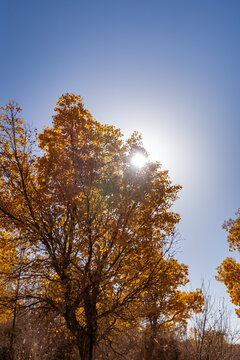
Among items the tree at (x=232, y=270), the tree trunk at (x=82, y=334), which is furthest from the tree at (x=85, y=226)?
the tree at (x=232, y=270)

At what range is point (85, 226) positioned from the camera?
561 centimetres

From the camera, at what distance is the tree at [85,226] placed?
18.7ft

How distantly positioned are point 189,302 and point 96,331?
11504mm

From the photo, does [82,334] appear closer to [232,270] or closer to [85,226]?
[85,226]

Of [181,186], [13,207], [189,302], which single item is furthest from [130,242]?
[189,302]

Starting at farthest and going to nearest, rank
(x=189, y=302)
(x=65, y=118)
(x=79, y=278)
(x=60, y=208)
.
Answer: (x=189, y=302) < (x=65, y=118) < (x=60, y=208) < (x=79, y=278)

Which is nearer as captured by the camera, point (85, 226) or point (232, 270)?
point (85, 226)

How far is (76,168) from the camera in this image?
648cm

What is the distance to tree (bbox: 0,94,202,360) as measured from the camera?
5.69m

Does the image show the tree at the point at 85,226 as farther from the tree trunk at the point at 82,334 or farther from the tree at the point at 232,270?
the tree at the point at 232,270

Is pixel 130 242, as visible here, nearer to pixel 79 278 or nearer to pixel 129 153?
pixel 79 278

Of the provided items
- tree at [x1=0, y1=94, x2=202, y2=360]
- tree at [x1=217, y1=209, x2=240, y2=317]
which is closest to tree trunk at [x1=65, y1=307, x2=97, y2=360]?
tree at [x1=0, y1=94, x2=202, y2=360]

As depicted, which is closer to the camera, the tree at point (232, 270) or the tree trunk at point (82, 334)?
the tree trunk at point (82, 334)

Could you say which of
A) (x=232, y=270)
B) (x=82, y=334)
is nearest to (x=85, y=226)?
(x=82, y=334)
